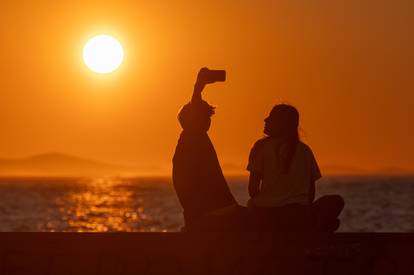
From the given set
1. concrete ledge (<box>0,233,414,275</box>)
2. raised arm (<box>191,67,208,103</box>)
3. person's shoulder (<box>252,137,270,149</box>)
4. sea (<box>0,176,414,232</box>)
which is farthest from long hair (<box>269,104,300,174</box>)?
sea (<box>0,176,414,232</box>)

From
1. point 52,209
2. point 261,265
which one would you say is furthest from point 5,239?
point 52,209

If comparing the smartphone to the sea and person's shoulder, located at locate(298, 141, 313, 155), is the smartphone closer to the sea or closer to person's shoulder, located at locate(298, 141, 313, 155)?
person's shoulder, located at locate(298, 141, 313, 155)

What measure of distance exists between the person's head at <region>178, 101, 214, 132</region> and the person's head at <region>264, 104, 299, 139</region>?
586mm

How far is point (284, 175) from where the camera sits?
11.4 m

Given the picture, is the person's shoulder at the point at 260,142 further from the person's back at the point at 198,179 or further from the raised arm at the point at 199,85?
the raised arm at the point at 199,85

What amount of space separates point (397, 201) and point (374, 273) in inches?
3844

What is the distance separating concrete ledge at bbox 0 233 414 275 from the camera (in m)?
10.4

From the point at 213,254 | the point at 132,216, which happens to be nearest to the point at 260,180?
the point at 213,254

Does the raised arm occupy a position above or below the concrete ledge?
above

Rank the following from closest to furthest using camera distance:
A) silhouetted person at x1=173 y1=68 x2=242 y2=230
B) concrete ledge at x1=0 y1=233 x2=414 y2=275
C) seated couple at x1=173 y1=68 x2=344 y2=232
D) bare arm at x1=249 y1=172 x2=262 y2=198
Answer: concrete ledge at x1=0 y1=233 x2=414 y2=275
seated couple at x1=173 y1=68 x2=344 y2=232
bare arm at x1=249 y1=172 x2=262 y2=198
silhouetted person at x1=173 y1=68 x2=242 y2=230

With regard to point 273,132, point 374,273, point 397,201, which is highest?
point 273,132

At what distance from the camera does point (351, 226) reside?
7081 cm

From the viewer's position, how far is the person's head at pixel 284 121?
450 inches

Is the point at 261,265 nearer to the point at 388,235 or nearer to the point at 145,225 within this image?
the point at 388,235
